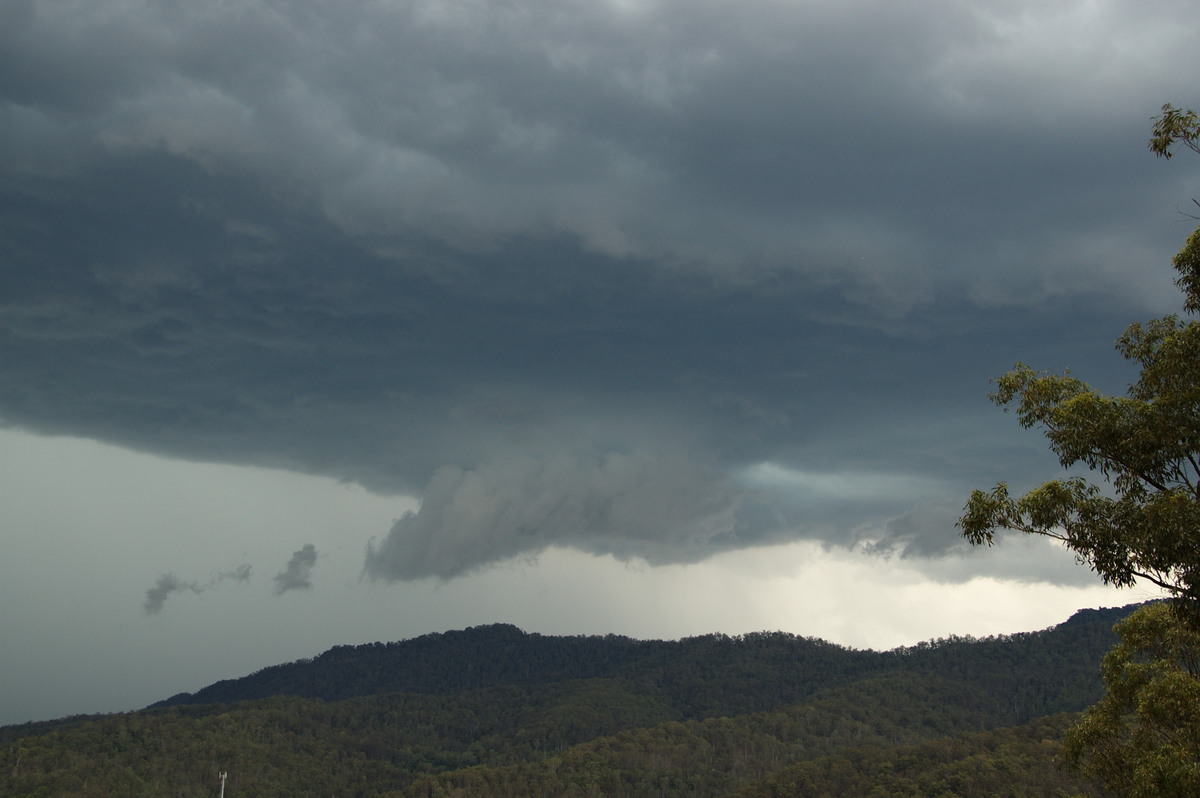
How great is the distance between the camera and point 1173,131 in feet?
57.6

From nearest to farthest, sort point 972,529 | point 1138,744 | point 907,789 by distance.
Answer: point 972,529
point 1138,744
point 907,789

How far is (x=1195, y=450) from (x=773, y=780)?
529 ft

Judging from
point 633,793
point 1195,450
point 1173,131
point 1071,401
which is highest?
point 1173,131

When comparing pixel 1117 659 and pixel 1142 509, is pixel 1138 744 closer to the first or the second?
pixel 1117 659

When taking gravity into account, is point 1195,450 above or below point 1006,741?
above

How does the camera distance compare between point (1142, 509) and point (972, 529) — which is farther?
point (972, 529)

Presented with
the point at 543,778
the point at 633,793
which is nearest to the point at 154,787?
the point at 543,778

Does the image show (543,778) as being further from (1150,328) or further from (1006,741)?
(1150,328)

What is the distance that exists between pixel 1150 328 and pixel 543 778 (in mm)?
195328

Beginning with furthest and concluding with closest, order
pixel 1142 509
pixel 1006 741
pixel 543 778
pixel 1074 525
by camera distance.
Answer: pixel 543 778 < pixel 1006 741 < pixel 1074 525 < pixel 1142 509

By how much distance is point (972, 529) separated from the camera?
18484 millimetres

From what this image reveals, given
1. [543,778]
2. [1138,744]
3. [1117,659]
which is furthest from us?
[543,778]

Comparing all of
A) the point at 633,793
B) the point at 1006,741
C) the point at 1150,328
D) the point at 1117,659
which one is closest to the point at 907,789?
the point at 1006,741

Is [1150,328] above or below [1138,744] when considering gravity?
above
